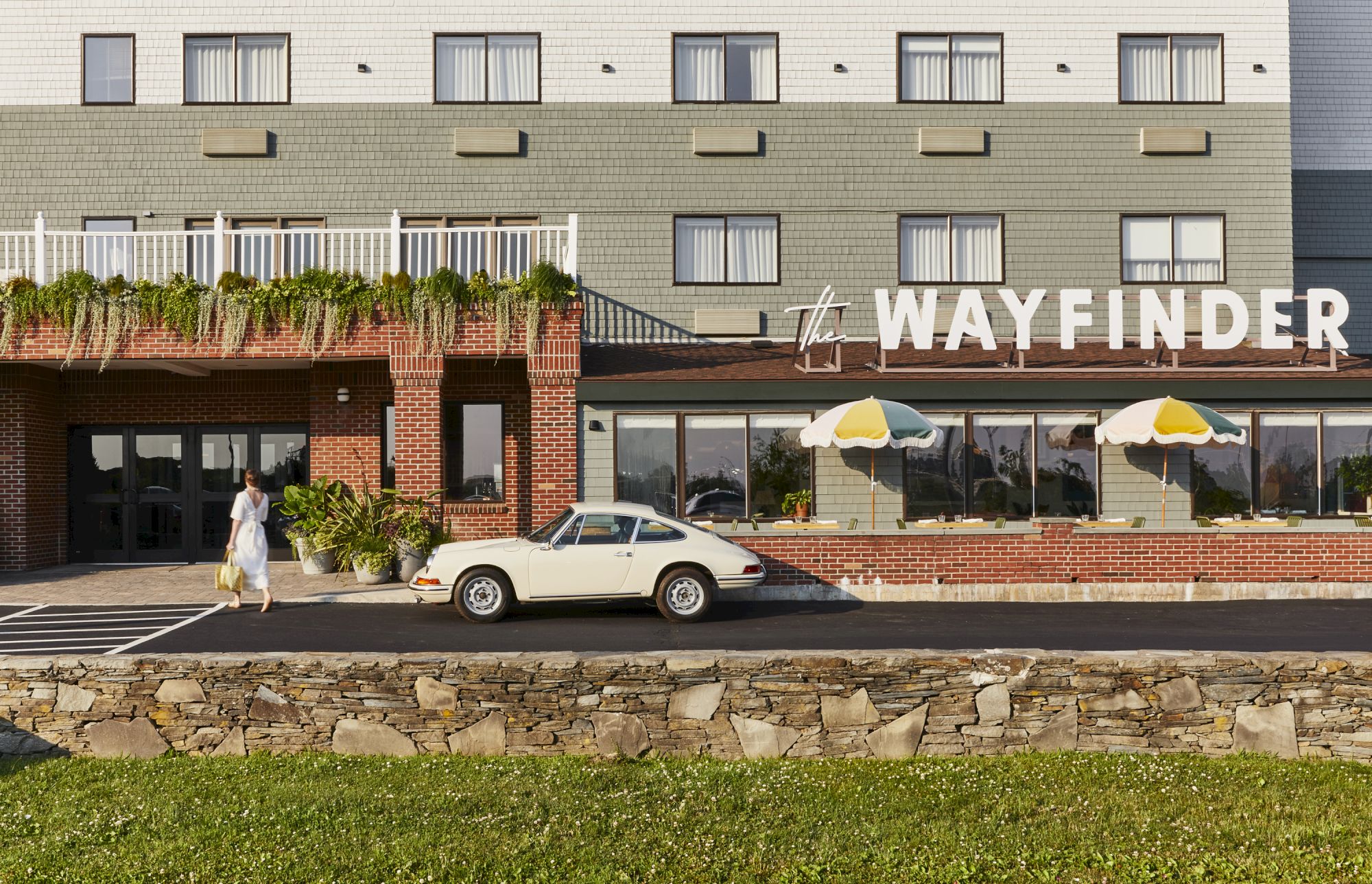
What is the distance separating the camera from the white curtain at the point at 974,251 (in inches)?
778

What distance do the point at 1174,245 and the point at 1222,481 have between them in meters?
4.97

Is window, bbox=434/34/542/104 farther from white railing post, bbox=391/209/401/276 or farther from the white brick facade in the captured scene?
white railing post, bbox=391/209/401/276

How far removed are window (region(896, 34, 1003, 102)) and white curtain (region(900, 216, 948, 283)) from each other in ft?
7.68

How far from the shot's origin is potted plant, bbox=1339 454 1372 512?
16891 mm

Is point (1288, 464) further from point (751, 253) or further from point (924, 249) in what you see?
point (751, 253)

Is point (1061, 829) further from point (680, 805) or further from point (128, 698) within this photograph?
point (128, 698)

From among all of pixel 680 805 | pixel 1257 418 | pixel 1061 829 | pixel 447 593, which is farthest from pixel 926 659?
pixel 1257 418

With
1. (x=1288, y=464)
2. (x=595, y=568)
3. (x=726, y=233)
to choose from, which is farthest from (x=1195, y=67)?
(x=595, y=568)

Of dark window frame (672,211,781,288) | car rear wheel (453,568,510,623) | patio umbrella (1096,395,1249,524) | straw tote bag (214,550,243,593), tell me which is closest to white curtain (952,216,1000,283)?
dark window frame (672,211,781,288)

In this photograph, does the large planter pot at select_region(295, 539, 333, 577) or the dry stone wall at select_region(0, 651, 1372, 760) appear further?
the large planter pot at select_region(295, 539, 333, 577)

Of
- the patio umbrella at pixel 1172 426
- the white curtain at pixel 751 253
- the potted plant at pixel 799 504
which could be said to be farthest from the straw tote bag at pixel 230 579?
the patio umbrella at pixel 1172 426

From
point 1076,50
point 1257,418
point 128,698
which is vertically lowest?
point 128,698

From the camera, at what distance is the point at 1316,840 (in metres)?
6.06

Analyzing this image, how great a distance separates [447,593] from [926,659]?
6.53 m
